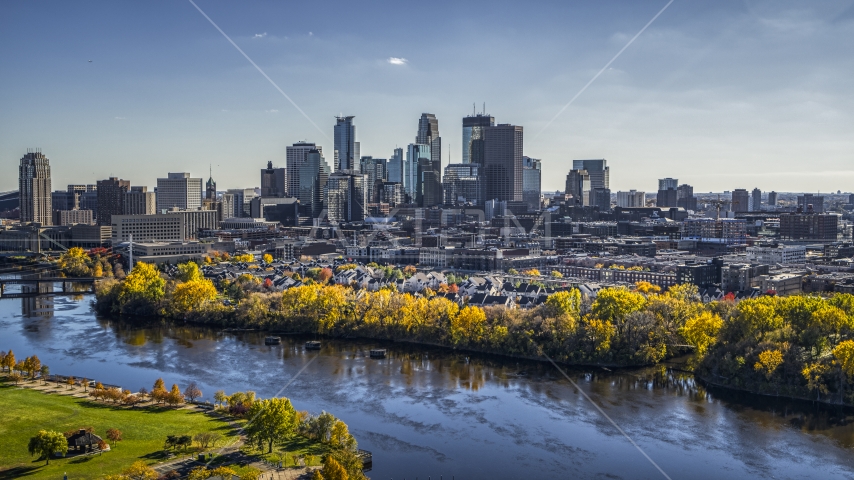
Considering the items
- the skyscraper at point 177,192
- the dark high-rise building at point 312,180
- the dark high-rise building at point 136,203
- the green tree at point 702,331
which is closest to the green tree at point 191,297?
the green tree at point 702,331

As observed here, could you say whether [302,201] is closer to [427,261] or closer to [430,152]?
[430,152]

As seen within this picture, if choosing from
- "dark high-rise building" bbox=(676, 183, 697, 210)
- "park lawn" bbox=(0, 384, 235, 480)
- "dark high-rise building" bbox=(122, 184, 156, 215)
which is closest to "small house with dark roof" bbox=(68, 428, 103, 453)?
"park lawn" bbox=(0, 384, 235, 480)

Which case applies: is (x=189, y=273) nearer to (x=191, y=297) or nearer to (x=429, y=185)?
(x=191, y=297)

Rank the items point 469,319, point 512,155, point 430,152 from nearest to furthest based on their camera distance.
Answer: point 469,319 → point 512,155 → point 430,152

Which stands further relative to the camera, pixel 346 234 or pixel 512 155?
pixel 512 155

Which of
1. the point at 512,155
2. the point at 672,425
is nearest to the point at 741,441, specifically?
the point at 672,425

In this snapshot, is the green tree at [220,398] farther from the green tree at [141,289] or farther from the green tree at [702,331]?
the green tree at [141,289]
